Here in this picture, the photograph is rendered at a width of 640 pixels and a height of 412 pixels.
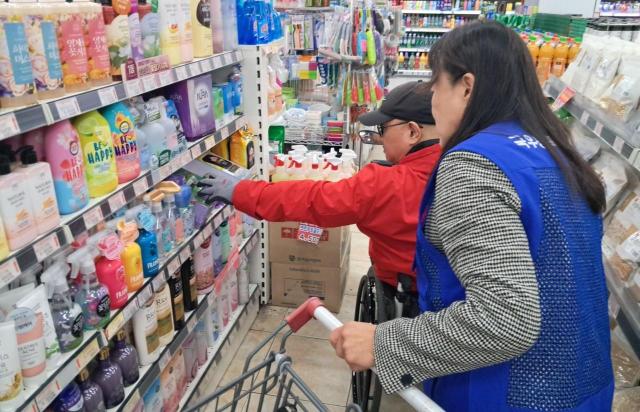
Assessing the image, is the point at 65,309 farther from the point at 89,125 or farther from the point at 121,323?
the point at 89,125

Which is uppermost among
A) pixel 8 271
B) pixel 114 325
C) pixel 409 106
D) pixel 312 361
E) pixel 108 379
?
pixel 409 106

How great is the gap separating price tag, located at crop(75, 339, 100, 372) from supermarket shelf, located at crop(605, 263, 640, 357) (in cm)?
189

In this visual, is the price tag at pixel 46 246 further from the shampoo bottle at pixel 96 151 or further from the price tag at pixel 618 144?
the price tag at pixel 618 144

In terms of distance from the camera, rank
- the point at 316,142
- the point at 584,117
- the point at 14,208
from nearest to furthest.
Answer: the point at 14,208
the point at 584,117
the point at 316,142

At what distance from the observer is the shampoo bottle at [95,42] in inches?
60.4

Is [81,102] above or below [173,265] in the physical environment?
above

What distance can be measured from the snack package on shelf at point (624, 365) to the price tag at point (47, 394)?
2.16 metres

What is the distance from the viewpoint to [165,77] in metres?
1.96

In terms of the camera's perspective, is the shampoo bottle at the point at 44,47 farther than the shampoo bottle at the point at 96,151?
No

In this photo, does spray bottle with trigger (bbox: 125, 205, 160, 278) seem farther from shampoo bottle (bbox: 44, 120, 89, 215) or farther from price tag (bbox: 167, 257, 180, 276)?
shampoo bottle (bbox: 44, 120, 89, 215)

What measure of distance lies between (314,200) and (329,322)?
0.76 metres

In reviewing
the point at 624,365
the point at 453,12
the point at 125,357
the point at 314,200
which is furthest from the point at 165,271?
the point at 453,12

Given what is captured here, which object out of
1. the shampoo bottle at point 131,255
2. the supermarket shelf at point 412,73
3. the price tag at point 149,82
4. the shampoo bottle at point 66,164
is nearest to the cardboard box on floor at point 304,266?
the shampoo bottle at point 131,255

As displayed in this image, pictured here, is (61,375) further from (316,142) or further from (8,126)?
(316,142)
